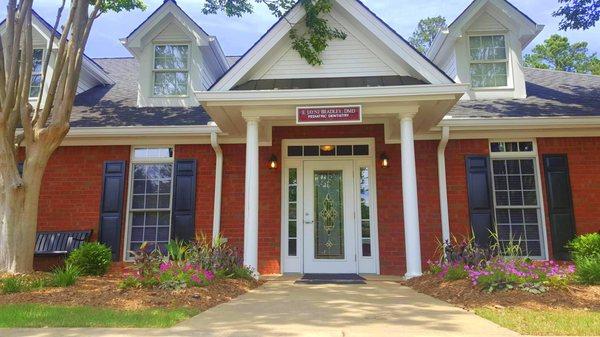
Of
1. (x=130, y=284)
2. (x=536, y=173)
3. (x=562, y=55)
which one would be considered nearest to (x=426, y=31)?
(x=562, y=55)

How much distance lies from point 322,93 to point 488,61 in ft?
15.2

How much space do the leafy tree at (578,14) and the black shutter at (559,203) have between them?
144 inches

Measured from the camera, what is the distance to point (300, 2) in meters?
8.21

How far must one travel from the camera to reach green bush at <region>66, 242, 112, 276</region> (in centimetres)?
768

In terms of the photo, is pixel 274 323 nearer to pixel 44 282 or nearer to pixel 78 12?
pixel 44 282

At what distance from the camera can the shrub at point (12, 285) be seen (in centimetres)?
591

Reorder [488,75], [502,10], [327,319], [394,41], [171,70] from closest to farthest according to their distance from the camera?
[327,319] < [394,41] < [502,10] < [488,75] < [171,70]

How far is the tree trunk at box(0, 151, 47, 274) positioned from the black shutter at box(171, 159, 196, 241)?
8.33 ft

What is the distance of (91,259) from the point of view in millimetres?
7770

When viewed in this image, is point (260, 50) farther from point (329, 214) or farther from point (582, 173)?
point (582, 173)

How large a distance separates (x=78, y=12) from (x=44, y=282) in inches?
169

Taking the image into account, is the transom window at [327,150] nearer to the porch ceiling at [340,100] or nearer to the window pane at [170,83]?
the porch ceiling at [340,100]

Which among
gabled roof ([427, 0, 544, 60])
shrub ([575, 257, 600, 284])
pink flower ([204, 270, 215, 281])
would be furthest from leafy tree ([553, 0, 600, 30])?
pink flower ([204, 270, 215, 281])

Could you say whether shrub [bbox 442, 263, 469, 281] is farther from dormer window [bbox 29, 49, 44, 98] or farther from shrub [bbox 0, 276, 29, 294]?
dormer window [bbox 29, 49, 44, 98]
